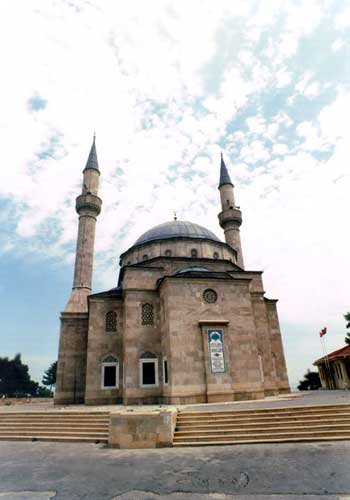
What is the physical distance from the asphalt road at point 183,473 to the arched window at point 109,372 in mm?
9788

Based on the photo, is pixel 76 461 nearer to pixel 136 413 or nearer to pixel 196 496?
pixel 136 413

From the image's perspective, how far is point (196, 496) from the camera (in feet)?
15.4

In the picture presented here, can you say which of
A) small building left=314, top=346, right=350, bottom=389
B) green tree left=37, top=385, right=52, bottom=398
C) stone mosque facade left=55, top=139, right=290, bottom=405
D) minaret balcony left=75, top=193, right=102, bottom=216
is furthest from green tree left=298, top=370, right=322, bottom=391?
green tree left=37, top=385, right=52, bottom=398

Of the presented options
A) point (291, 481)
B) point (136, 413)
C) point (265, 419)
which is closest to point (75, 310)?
point (136, 413)

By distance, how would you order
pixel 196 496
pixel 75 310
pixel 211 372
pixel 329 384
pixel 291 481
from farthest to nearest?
pixel 329 384 < pixel 75 310 < pixel 211 372 < pixel 291 481 < pixel 196 496

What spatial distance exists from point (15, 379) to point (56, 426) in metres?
50.0

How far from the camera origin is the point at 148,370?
55.6 ft

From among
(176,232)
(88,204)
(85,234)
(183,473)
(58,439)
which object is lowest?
(183,473)

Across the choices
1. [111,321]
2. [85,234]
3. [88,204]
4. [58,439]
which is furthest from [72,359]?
[88,204]

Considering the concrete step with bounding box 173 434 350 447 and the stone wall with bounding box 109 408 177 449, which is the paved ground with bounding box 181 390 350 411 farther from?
the stone wall with bounding box 109 408 177 449

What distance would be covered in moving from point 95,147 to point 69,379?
2048cm

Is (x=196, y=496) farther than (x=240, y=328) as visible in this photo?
No

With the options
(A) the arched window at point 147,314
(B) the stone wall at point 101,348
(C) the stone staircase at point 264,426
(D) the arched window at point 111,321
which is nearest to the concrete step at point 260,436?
(C) the stone staircase at point 264,426

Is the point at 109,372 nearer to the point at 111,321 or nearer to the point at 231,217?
the point at 111,321
